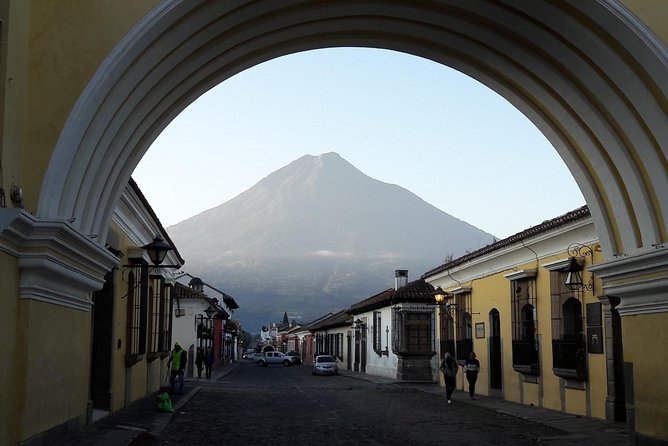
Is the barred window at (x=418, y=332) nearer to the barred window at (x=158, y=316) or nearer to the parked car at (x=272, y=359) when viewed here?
the barred window at (x=158, y=316)

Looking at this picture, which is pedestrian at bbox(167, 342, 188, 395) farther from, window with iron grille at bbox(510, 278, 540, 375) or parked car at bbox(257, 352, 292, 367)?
parked car at bbox(257, 352, 292, 367)

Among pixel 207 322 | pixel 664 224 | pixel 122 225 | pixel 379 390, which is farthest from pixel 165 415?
pixel 207 322

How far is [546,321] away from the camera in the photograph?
17.5 m

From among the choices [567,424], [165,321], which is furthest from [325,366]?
[567,424]

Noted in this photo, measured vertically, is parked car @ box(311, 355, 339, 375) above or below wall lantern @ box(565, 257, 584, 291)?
below

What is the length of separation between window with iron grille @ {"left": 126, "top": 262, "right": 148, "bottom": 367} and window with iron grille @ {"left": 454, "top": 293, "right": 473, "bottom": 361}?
380 inches

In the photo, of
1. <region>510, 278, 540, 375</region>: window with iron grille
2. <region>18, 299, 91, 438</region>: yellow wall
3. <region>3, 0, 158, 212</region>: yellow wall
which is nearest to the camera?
<region>18, 299, 91, 438</region>: yellow wall

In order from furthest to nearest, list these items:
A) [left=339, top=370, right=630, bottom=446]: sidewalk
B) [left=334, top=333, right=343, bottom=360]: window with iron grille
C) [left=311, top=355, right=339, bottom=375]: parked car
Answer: [left=334, top=333, right=343, bottom=360]: window with iron grille
[left=311, top=355, right=339, bottom=375]: parked car
[left=339, top=370, right=630, bottom=446]: sidewalk

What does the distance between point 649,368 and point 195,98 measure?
5.74 metres

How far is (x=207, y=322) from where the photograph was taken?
139 ft

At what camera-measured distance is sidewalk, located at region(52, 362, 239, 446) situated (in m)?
9.32

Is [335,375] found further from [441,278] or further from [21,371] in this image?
[21,371]

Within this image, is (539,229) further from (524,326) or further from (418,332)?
(418,332)

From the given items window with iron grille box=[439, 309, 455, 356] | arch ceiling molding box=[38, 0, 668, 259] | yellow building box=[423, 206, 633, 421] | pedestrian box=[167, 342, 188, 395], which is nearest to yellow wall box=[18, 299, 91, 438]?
arch ceiling molding box=[38, 0, 668, 259]
